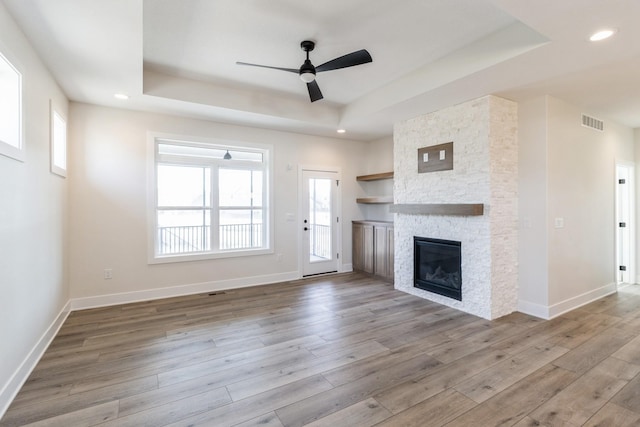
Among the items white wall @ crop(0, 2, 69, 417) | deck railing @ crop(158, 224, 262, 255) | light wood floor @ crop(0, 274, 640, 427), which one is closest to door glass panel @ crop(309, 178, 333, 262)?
deck railing @ crop(158, 224, 262, 255)

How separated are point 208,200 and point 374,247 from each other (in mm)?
3113

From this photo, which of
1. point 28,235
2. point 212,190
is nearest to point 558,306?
point 212,190

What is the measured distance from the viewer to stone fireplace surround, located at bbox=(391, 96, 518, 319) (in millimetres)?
3783

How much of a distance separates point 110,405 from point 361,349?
2.02m

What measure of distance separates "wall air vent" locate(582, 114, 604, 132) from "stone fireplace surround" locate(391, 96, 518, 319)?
121cm

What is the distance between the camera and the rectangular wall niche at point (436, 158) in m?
4.20

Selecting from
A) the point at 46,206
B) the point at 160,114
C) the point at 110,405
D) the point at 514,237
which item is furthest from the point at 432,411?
the point at 160,114

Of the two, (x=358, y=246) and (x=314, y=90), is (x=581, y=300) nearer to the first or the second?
(x=358, y=246)

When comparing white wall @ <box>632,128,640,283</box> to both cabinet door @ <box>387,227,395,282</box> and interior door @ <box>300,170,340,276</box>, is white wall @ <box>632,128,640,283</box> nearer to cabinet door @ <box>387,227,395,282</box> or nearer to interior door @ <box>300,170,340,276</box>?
cabinet door @ <box>387,227,395,282</box>

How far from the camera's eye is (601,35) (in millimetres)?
2396

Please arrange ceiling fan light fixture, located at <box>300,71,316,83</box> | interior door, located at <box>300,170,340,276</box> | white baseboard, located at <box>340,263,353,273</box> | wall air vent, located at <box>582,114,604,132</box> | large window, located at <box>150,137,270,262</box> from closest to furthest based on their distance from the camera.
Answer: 1. ceiling fan light fixture, located at <box>300,71,316,83</box>
2. wall air vent, located at <box>582,114,604,132</box>
3. large window, located at <box>150,137,270,262</box>
4. interior door, located at <box>300,170,340,276</box>
5. white baseboard, located at <box>340,263,353,273</box>

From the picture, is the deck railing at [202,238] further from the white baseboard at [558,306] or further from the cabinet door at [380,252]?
the white baseboard at [558,306]

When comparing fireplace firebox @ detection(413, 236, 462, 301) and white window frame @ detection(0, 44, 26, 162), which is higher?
white window frame @ detection(0, 44, 26, 162)

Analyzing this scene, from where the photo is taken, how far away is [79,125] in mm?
4109
